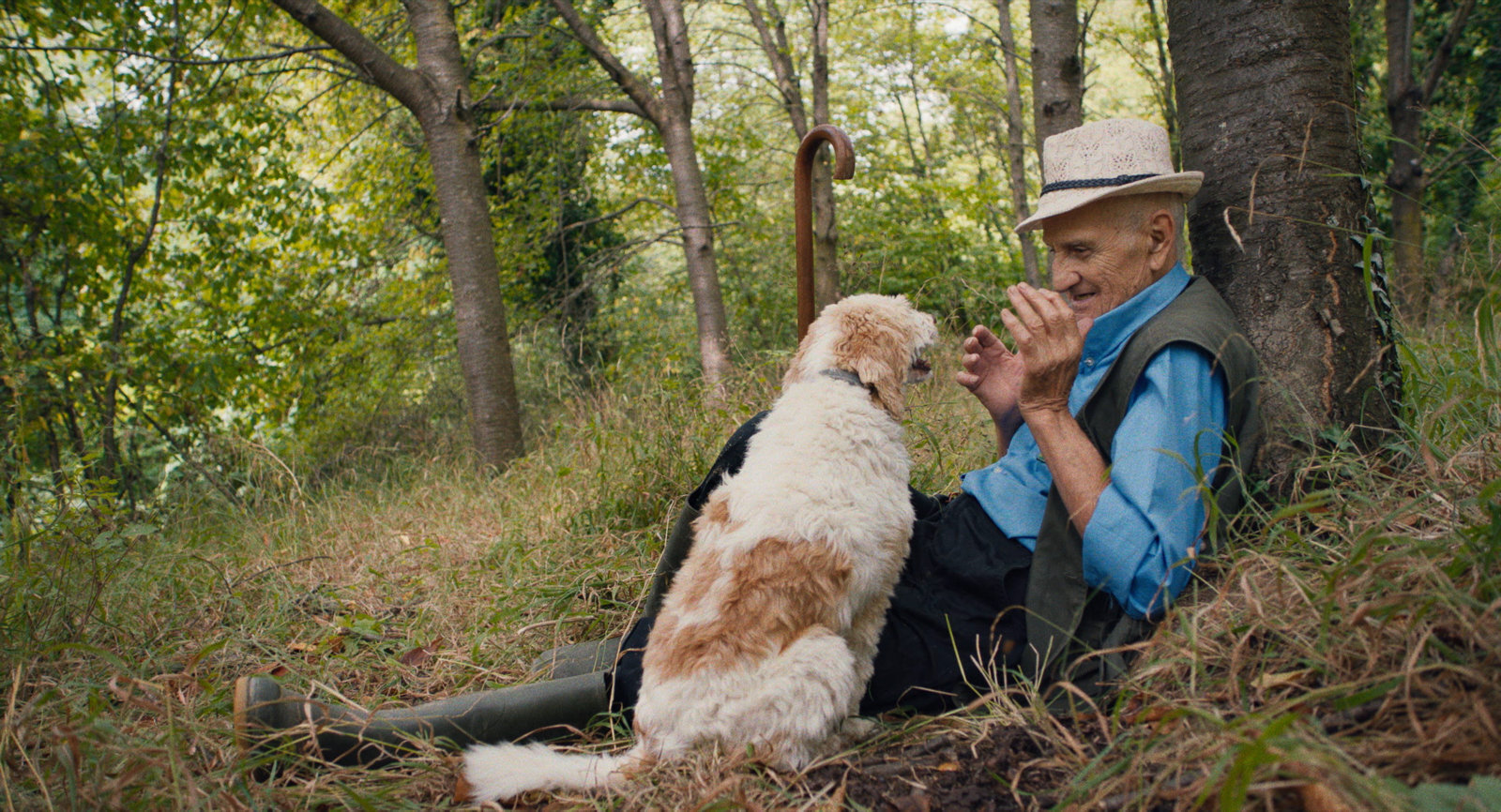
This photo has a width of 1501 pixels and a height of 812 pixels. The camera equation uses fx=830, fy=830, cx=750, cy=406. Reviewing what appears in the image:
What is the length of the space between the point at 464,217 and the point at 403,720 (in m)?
5.60

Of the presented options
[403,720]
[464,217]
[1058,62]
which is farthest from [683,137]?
[403,720]

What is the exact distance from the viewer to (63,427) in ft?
24.7

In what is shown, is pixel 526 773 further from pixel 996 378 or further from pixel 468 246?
pixel 468 246

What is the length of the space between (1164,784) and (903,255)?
12.9 meters

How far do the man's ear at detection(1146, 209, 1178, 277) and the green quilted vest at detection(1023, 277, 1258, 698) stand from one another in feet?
0.65

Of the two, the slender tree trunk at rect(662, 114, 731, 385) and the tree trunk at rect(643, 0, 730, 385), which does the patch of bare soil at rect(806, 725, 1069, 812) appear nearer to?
the tree trunk at rect(643, 0, 730, 385)

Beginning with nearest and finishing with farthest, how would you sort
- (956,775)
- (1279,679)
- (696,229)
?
1. (1279,679)
2. (956,775)
3. (696,229)

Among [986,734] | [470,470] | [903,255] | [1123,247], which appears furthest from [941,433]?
[903,255]

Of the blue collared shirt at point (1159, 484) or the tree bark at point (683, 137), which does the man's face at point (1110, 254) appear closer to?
the blue collared shirt at point (1159, 484)

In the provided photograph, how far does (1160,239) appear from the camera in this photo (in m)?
2.57

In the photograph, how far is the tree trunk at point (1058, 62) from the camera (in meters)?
5.49

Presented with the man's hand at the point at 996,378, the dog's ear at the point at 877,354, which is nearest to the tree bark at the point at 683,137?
the man's hand at the point at 996,378

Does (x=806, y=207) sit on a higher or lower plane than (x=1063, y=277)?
higher

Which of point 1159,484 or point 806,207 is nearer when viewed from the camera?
point 1159,484
